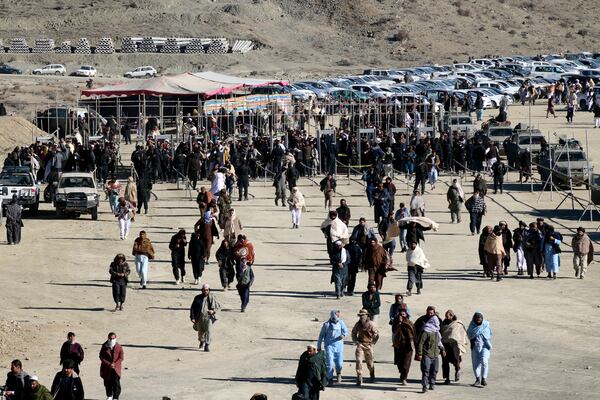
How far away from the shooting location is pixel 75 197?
Result: 124 feet

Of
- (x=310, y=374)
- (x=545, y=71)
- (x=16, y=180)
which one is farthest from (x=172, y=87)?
(x=545, y=71)

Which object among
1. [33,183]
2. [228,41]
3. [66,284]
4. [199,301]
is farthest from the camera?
[228,41]

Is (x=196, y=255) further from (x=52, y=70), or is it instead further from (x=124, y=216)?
(x=52, y=70)

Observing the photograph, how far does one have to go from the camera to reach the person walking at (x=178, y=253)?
28469 millimetres

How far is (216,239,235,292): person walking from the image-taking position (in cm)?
2777

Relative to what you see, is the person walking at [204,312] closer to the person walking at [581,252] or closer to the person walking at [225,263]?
the person walking at [225,263]

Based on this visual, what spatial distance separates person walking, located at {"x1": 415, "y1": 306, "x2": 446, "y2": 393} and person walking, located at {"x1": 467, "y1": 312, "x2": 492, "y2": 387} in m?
0.53

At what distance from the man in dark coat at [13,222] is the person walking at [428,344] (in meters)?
14.9

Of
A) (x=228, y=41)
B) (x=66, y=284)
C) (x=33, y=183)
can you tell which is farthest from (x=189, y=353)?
(x=228, y=41)

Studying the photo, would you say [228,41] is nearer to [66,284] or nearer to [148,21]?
[148,21]

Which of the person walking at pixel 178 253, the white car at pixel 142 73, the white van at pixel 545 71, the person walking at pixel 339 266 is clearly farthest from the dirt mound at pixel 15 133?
the white car at pixel 142 73

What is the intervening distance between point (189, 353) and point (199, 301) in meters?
0.91

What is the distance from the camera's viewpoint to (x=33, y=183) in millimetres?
39094

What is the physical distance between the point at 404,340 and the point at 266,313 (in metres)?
5.83
